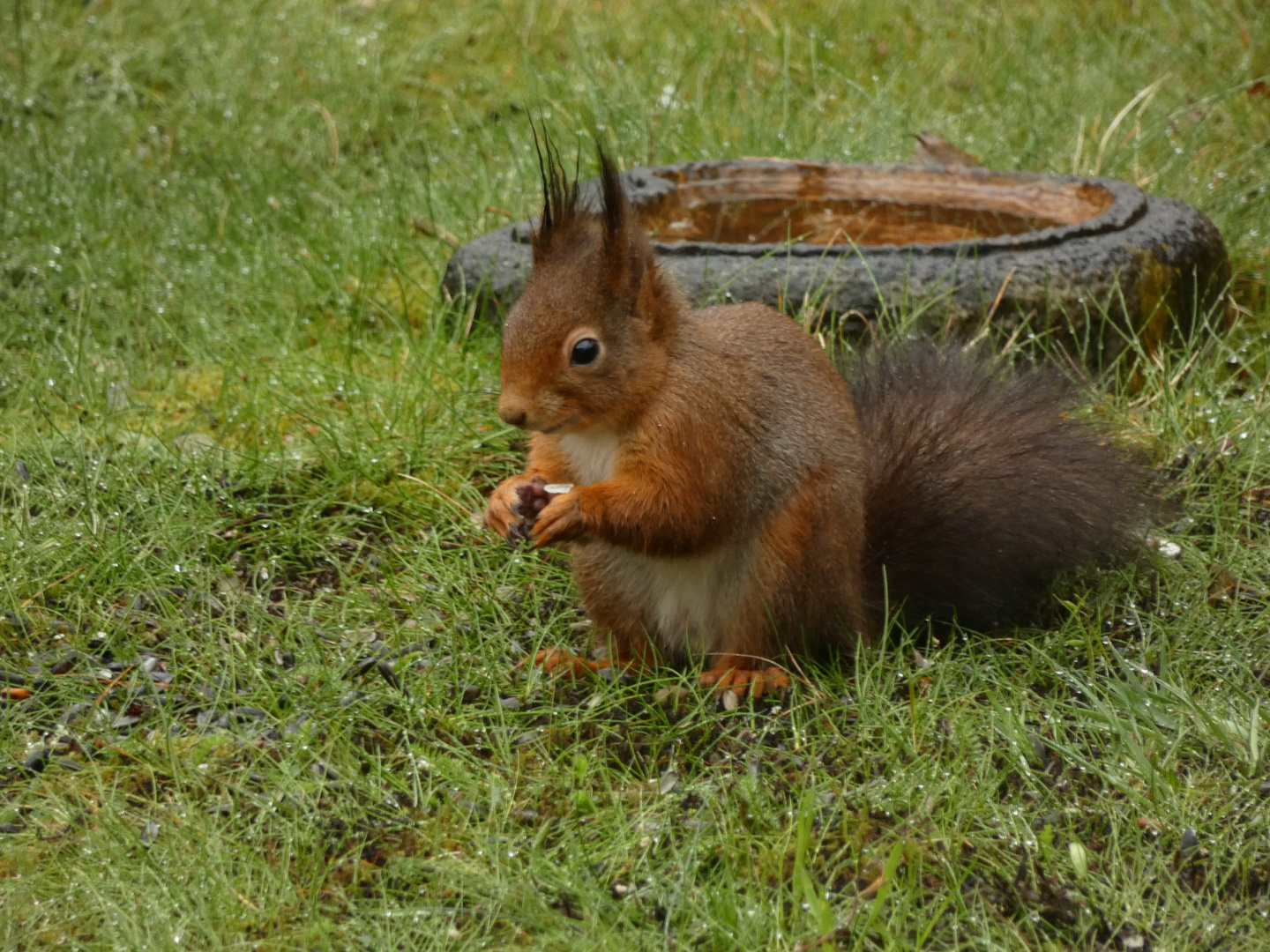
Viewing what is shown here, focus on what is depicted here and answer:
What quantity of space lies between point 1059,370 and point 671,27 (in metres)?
2.88

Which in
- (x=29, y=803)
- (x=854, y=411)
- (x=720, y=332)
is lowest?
(x=29, y=803)

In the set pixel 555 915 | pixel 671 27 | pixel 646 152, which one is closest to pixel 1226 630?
pixel 555 915

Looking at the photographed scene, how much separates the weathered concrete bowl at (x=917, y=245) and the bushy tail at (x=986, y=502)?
0.59 metres

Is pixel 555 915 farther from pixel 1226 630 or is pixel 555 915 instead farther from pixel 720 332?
pixel 1226 630

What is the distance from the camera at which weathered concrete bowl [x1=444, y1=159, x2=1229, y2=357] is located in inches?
124

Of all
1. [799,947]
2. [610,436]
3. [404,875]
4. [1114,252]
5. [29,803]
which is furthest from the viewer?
[1114,252]

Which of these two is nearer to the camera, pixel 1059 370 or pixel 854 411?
pixel 854 411

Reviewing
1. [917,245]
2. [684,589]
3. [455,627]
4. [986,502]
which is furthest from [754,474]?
[917,245]

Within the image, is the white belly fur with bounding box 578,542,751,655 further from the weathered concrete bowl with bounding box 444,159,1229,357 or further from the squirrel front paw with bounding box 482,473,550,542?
the weathered concrete bowl with bounding box 444,159,1229,357

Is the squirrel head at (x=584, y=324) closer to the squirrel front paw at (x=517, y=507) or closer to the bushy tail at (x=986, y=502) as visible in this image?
the squirrel front paw at (x=517, y=507)

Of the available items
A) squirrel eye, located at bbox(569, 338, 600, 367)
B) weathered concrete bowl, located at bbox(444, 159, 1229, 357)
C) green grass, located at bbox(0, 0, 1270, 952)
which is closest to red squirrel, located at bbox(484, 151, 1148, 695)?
squirrel eye, located at bbox(569, 338, 600, 367)

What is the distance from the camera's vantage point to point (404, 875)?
6.17 ft

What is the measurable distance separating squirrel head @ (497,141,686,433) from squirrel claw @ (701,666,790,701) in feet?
1.59

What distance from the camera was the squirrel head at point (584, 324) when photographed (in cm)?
212
